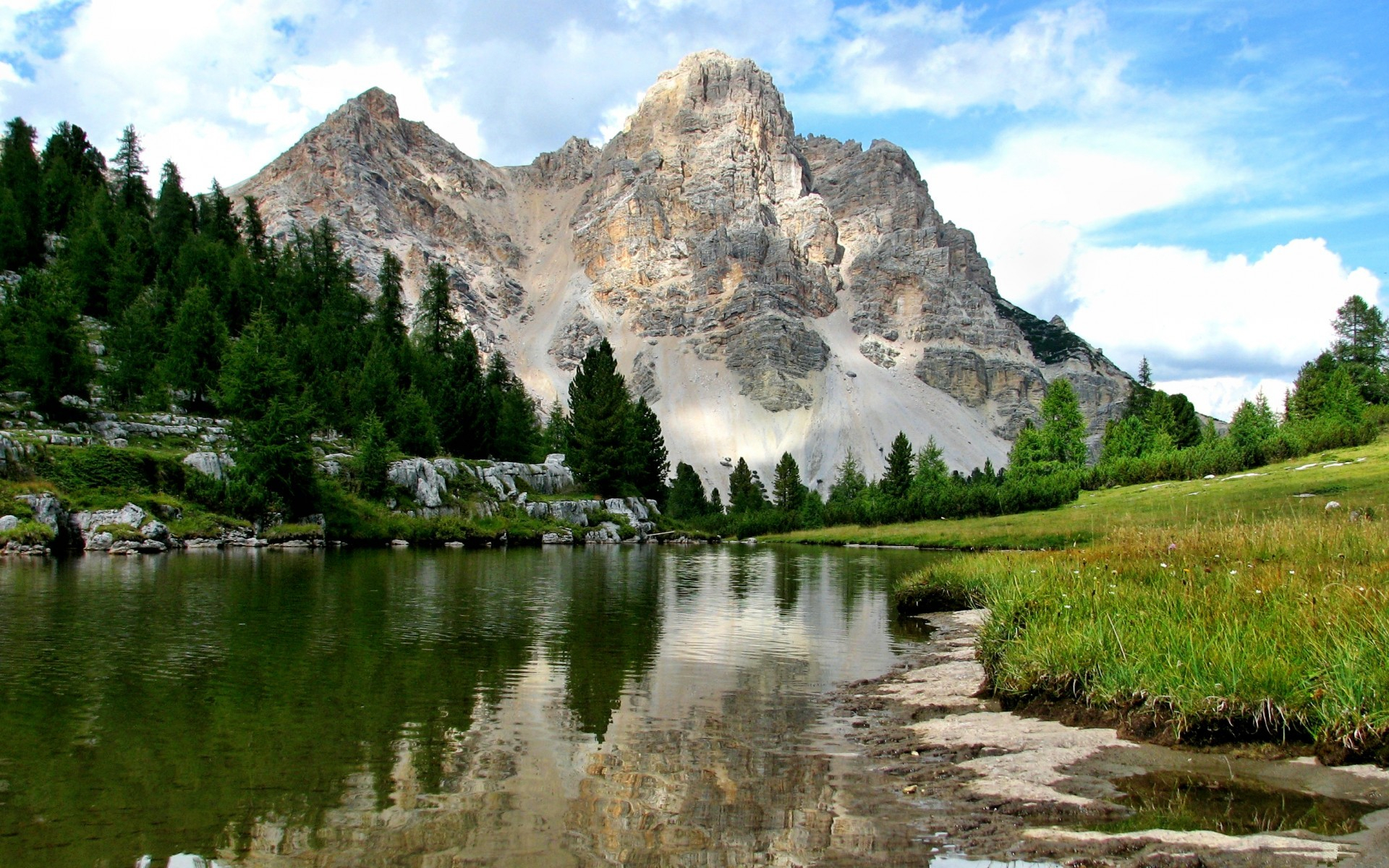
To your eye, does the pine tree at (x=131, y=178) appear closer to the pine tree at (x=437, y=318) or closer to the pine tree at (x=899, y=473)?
the pine tree at (x=437, y=318)

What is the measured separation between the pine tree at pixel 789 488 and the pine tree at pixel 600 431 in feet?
137

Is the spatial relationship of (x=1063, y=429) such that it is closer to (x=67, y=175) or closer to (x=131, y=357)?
(x=131, y=357)

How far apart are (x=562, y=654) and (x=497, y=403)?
9469cm

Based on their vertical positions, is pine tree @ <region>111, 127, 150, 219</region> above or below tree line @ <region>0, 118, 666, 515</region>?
above

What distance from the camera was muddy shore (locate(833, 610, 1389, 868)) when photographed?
6031 millimetres

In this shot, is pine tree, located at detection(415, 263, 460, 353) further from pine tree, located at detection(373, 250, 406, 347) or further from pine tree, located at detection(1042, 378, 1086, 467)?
pine tree, located at detection(1042, 378, 1086, 467)

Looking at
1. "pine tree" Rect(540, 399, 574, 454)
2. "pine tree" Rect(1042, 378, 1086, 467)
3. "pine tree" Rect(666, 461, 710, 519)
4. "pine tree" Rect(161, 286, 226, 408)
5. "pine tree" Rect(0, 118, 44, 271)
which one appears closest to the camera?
"pine tree" Rect(161, 286, 226, 408)

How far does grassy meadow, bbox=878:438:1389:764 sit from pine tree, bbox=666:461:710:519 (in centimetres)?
9775

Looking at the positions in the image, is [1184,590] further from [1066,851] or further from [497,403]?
[497,403]

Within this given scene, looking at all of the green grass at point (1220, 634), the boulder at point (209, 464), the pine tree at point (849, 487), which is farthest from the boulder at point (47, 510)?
the pine tree at point (849, 487)

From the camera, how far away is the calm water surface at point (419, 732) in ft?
24.0

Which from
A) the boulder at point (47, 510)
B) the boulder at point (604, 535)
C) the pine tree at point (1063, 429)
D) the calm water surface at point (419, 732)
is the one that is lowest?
the boulder at point (604, 535)

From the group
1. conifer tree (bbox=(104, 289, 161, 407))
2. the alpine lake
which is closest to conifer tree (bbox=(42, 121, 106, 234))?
conifer tree (bbox=(104, 289, 161, 407))

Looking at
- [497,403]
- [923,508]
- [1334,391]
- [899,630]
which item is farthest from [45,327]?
[1334,391]
